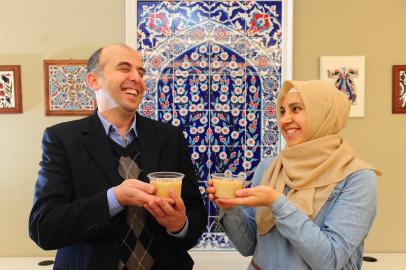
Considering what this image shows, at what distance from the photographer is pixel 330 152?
1.41 meters

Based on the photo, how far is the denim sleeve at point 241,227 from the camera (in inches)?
60.2

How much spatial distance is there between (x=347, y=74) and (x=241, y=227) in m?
1.47

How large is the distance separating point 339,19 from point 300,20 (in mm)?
266

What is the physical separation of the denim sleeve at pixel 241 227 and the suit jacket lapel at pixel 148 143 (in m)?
0.37

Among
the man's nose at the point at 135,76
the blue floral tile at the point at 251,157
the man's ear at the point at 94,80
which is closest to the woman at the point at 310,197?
the man's nose at the point at 135,76

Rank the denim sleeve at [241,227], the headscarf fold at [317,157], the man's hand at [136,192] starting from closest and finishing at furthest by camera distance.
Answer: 1. the man's hand at [136,192]
2. the headscarf fold at [317,157]
3. the denim sleeve at [241,227]

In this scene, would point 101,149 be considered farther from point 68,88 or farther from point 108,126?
point 68,88

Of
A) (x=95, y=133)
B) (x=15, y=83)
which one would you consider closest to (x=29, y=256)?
(x=15, y=83)

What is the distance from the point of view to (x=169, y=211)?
1.29m

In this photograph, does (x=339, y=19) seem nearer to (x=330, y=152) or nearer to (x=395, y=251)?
(x=330, y=152)

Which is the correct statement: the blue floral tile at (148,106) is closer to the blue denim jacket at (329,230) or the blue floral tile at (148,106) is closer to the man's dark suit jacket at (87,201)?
the man's dark suit jacket at (87,201)

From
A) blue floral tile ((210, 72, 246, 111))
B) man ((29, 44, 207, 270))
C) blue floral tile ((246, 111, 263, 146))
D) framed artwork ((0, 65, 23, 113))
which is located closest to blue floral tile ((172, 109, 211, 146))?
blue floral tile ((210, 72, 246, 111))

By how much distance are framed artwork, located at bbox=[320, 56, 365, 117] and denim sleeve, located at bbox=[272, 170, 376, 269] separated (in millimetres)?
1277

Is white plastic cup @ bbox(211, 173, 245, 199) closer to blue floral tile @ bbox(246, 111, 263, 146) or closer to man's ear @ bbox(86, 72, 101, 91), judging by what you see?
man's ear @ bbox(86, 72, 101, 91)
